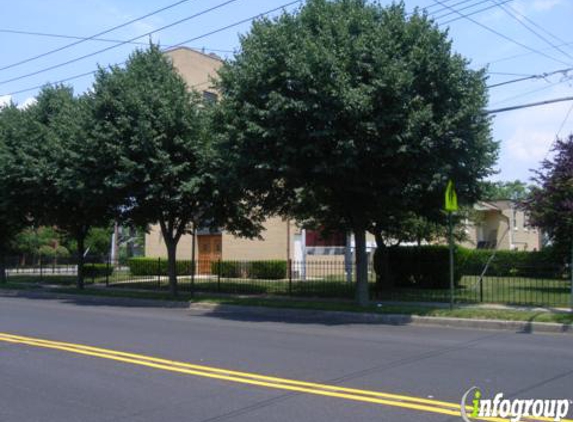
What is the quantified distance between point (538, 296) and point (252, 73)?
35.3 feet

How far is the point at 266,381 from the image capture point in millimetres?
8281

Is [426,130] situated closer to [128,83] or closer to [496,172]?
[496,172]

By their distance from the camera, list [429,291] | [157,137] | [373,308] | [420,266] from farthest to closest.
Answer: [420,266]
[429,291]
[157,137]
[373,308]

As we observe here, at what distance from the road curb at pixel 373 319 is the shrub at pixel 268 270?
1289 cm

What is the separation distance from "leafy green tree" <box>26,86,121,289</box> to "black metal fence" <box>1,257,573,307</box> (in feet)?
11.7

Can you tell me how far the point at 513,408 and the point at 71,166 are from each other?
1862 centimetres

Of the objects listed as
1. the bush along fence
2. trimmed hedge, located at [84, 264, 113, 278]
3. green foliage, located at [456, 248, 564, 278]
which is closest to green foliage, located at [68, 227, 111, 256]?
trimmed hedge, located at [84, 264, 113, 278]

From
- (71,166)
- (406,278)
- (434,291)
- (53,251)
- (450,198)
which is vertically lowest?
(434,291)

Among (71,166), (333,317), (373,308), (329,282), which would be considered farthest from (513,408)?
(329,282)

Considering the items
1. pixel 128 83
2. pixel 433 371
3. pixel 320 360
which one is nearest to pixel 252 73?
pixel 128 83

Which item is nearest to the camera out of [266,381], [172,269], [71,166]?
[266,381]

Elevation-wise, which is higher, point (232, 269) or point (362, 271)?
point (362, 271)

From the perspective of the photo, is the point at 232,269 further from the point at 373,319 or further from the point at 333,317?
the point at 373,319

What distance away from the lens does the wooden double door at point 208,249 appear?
37562 millimetres
